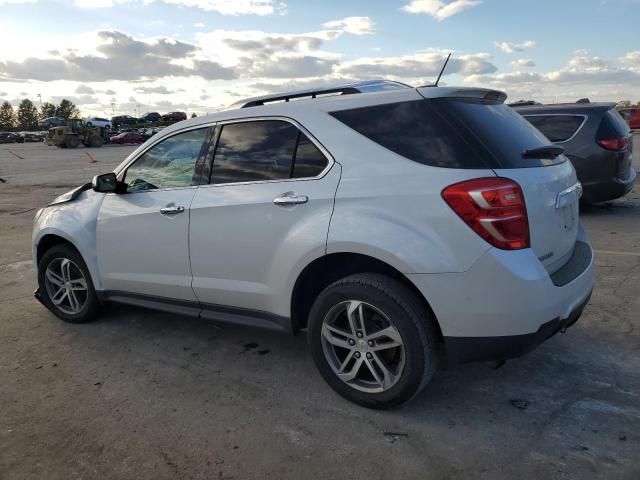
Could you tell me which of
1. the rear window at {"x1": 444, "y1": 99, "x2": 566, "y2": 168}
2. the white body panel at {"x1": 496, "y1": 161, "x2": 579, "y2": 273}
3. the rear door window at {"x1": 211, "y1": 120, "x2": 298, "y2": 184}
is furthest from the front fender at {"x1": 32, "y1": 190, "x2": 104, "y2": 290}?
the white body panel at {"x1": 496, "y1": 161, "x2": 579, "y2": 273}

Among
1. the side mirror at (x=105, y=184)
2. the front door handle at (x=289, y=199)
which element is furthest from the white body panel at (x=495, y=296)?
the side mirror at (x=105, y=184)

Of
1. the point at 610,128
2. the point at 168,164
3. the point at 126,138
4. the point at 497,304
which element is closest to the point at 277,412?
the point at 497,304

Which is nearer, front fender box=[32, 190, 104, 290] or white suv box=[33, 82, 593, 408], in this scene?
white suv box=[33, 82, 593, 408]

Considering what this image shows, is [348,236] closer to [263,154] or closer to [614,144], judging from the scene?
[263,154]

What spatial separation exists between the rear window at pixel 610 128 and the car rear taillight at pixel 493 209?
6027 millimetres

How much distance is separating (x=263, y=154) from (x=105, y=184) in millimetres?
1451

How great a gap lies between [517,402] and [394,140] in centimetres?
166

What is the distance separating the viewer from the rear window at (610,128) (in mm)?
7766

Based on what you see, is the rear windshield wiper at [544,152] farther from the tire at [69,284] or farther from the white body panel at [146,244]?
the tire at [69,284]

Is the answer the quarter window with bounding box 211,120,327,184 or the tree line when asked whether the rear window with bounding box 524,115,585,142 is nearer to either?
the quarter window with bounding box 211,120,327,184

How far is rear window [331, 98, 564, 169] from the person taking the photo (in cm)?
283

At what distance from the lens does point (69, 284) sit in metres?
4.67

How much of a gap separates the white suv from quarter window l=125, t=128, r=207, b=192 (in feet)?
0.05

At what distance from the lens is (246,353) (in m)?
3.98
